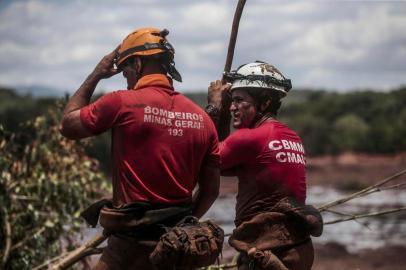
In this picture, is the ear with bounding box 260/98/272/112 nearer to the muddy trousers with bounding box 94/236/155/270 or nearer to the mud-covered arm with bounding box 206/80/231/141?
the mud-covered arm with bounding box 206/80/231/141

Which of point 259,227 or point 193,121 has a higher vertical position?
point 193,121

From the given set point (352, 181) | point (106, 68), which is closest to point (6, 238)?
point (106, 68)

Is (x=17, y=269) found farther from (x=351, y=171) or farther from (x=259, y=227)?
(x=351, y=171)

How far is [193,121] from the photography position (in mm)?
5336

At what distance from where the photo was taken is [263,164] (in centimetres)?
561

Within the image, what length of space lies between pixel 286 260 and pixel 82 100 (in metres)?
Result: 1.61

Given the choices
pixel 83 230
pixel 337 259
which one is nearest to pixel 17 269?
pixel 83 230

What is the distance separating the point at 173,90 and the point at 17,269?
4412 millimetres

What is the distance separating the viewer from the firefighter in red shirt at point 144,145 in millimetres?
5184

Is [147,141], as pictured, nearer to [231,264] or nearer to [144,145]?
[144,145]

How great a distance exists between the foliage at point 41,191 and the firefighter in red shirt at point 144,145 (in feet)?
13.5

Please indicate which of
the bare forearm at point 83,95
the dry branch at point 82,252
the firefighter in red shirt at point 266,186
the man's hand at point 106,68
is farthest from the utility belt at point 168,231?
the dry branch at point 82,252

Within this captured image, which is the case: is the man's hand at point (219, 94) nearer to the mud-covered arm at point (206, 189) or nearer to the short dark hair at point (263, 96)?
the short dark hair at point (263, 96)

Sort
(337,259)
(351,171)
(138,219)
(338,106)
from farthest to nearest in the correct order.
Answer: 1. (338,106)
2. (351,171)
3. (337,259)
4. (138,219)
